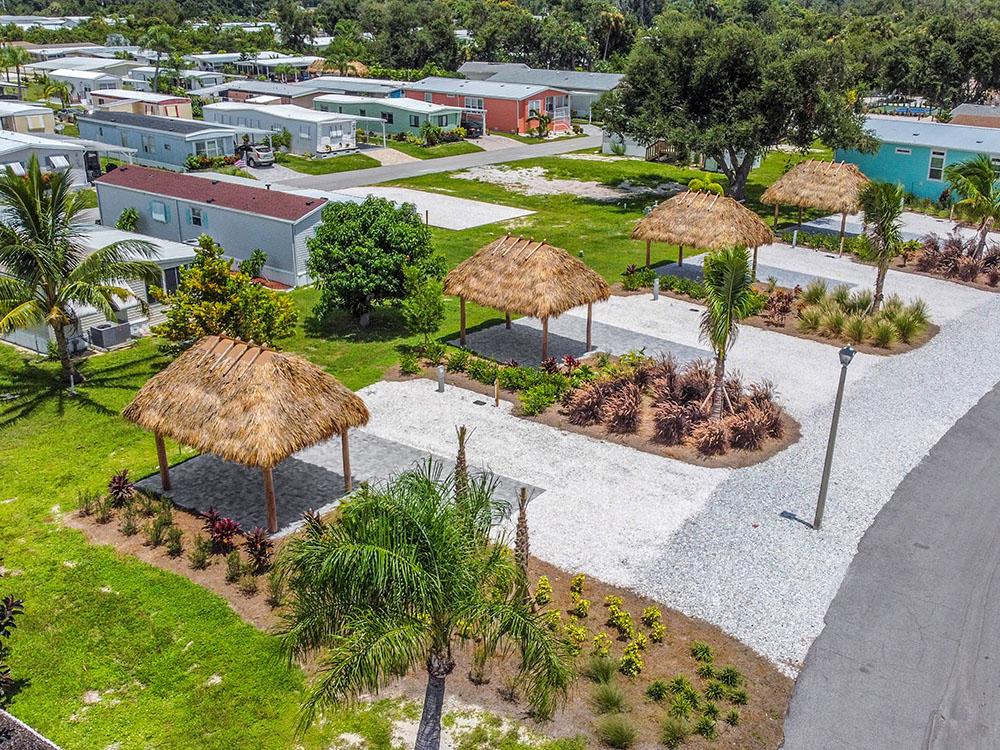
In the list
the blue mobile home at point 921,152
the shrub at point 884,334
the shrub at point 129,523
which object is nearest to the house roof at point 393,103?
the blue mobile home at point 921,152

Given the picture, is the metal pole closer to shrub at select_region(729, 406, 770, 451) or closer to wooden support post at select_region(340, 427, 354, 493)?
shrub at select_region(729, 406, 770, 451)

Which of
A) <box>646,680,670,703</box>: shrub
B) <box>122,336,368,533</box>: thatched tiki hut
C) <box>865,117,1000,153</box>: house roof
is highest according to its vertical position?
<box>865,117,1000,153</box>: house roof

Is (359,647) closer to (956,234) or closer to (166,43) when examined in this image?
(956,234)

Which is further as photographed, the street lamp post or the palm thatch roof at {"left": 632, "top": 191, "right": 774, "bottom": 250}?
the palm thatch roof at {"left": 632, "top": 191, "right": 774, "bottom": 250}

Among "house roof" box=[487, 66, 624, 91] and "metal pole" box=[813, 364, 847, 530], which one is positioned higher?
"house roof" box=[487, 66, 624, 91]

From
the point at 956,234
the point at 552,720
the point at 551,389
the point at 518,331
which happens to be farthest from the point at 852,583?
the point at 956,234

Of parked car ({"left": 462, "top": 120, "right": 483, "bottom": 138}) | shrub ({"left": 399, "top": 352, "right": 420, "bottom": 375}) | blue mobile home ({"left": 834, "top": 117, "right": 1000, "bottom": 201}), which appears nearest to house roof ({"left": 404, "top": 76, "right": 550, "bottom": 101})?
parked car ({"left": 462, "top": 120, "right": 483, "bottom": 138})
